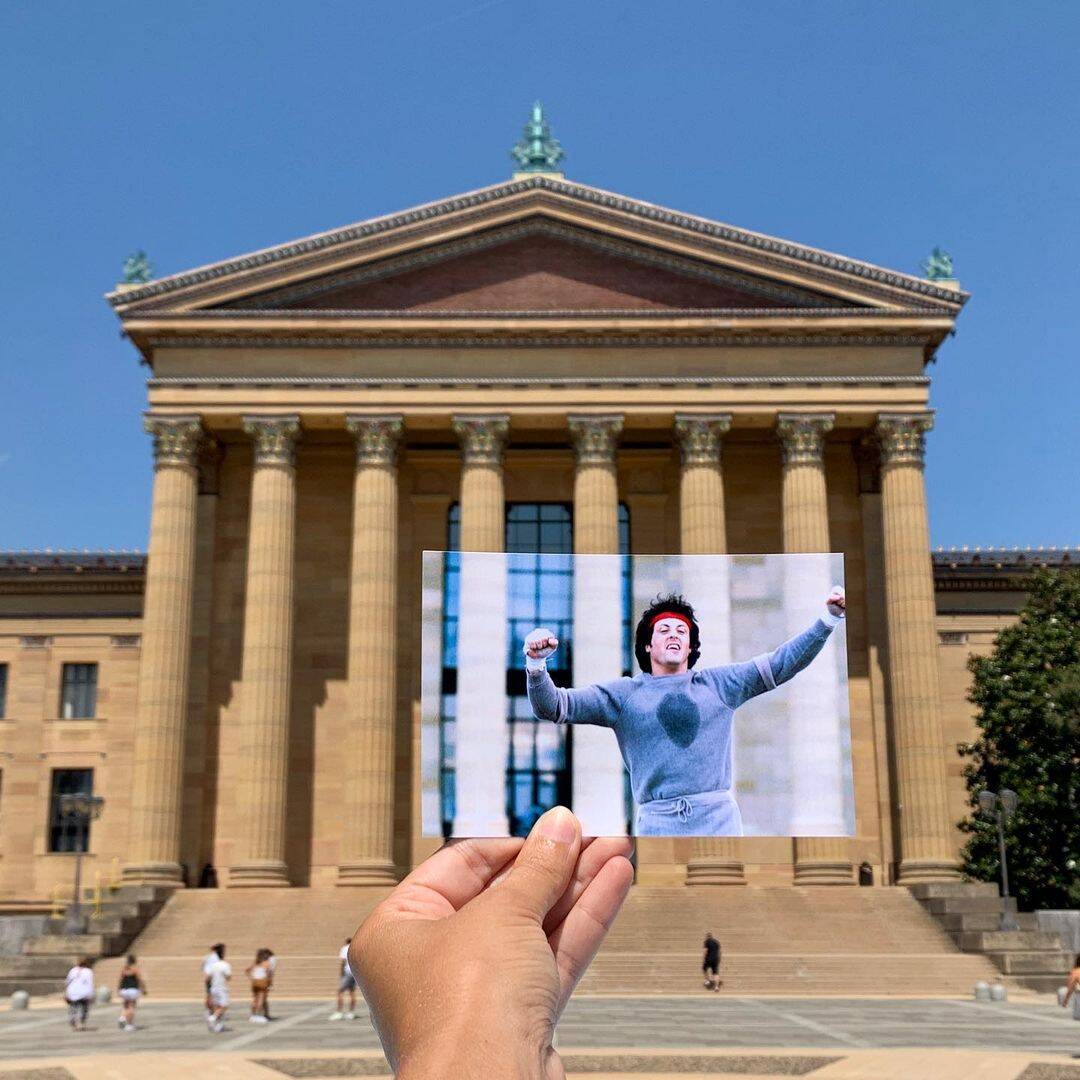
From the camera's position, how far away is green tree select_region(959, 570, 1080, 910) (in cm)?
4944

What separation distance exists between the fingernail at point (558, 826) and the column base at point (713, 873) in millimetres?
48429

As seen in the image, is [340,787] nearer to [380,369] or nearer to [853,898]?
[380,369]

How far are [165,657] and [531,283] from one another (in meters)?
19.6

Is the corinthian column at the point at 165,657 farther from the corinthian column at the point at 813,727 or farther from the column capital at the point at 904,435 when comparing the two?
the corinthian column at the point at 813,727

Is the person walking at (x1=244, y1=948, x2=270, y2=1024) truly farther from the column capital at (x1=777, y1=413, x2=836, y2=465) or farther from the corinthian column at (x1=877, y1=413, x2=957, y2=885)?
the column capital at (x1=777, y1=413, x2=836, y2=465)

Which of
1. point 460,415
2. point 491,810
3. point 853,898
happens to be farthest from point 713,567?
point 460,415

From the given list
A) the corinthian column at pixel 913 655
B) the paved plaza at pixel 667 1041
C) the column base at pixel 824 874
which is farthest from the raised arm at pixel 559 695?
the corinthian column at pixel 913 655

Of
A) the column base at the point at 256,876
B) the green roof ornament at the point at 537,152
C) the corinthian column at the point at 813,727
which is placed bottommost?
the column base at the point at 256,876

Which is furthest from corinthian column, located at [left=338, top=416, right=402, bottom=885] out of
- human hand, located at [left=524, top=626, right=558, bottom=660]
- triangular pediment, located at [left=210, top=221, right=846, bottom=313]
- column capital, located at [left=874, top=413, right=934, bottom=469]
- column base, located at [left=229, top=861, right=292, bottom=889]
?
human hand, located at [left=524, top=626, right=558, bottom=660]

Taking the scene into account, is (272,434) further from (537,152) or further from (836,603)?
(836,603)

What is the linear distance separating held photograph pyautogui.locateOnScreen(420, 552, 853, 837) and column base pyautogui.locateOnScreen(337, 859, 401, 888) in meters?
49.4

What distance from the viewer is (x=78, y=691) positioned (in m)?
64.1

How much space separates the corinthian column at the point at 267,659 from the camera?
52.6 m

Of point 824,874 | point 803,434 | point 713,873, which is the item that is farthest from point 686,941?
point 803,434
